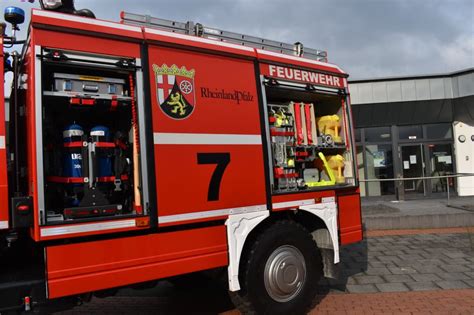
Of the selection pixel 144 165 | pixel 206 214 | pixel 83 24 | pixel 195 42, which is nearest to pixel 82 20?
pixel 83 24

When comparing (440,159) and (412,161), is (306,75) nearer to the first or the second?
(412,161)

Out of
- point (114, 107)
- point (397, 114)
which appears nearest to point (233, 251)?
point (114, 107)

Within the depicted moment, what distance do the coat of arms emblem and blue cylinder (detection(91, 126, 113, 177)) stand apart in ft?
1.75

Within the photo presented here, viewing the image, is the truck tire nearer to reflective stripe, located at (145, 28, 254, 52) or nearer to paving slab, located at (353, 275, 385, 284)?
paving slab, located at (353, 275, 385, 284)

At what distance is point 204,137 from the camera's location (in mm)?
4035

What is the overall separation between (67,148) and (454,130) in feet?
53.8

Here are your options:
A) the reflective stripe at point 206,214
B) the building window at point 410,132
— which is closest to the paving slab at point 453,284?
the reflective stripe at point 206,214

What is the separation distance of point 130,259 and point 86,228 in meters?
0.47

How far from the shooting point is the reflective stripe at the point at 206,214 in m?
3.73

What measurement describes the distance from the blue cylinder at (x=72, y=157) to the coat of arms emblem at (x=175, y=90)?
2.47 ft

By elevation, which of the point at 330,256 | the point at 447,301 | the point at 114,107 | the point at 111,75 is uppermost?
the point at 111,75

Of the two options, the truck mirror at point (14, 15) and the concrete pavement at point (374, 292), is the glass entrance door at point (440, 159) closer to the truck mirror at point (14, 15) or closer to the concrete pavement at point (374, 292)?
the concrete pavement at point (374, 292)

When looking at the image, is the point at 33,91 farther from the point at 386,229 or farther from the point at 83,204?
the point at 386,229

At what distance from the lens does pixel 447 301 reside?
5344 millimetres
